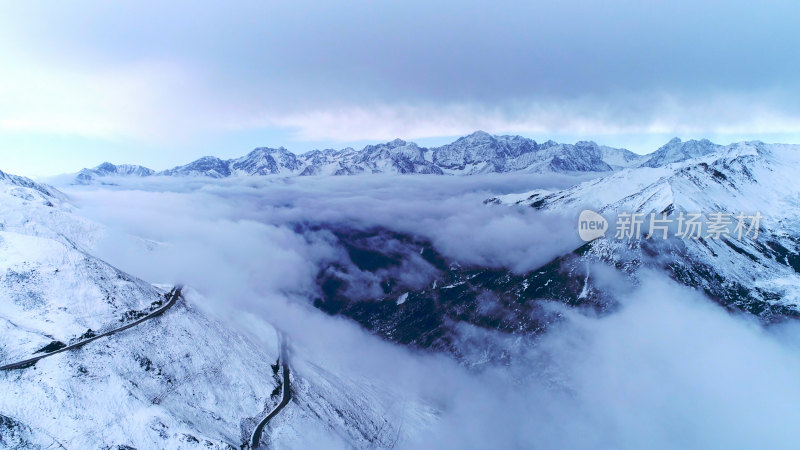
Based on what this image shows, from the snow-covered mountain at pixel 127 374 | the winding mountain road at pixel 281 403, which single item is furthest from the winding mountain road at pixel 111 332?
the winding mountain road at pixel 281 403

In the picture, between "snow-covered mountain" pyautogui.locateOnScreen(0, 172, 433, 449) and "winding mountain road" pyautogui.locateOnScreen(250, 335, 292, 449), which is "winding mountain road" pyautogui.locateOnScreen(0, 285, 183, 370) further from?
"winding mountain road" pyautogui.locateOnScreen(250, 335, 292, 449)

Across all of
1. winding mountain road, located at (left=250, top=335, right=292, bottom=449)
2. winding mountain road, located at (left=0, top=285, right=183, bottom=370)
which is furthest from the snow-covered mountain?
winding mountain road, located at (left=250, top=335, right=292, bottom=449)

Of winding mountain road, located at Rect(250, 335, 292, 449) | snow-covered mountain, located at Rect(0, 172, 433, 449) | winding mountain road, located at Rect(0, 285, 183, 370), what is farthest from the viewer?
winding mountain road, located at Rect(250, 335, 292, 449)

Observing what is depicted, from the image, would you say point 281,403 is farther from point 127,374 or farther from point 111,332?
point 111,332

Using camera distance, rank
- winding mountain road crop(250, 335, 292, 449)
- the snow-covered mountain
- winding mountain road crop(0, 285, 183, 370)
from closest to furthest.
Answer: the snow-covered mountain → winding mountain road crop(0, 285, 183, 370) → winding mountain road crop(250, 335, 292, 449)

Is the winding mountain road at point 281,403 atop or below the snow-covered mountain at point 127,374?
below

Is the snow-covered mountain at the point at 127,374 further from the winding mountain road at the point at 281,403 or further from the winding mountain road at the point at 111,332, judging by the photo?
the winding mountain road at the point at 281,403

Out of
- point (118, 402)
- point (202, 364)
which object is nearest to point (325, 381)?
point (202, 364)

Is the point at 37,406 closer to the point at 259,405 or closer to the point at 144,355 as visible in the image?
the point at 144,355

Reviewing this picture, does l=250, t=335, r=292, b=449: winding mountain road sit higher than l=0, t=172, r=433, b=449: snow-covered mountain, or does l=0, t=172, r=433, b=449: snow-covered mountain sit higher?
l=0, t=172, r=433, b=449: snow-covered mountain

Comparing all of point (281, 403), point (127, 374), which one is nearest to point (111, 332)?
point (127, 374)

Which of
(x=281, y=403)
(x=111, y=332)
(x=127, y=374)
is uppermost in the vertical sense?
(x=111, y=332)
